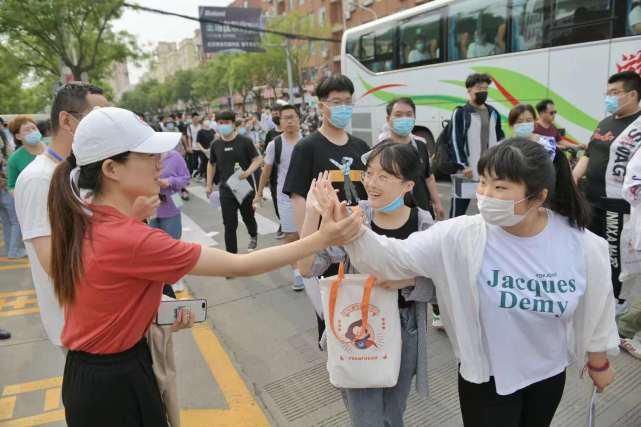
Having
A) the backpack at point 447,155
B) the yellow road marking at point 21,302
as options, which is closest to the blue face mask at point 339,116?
the backpack at point 447,155

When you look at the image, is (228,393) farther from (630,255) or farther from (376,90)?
(376,90)

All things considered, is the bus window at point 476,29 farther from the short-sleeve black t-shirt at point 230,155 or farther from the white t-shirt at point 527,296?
the white t-shirt at point 527,296

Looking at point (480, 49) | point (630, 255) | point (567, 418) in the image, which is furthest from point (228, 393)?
point (480, 49)

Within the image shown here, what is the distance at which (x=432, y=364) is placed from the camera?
3.19 meters

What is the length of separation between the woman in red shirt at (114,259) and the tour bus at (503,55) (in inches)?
277

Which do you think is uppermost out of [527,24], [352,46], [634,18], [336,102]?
[352,46]

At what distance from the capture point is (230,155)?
5.42 metres

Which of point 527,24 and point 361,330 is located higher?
point 527,24

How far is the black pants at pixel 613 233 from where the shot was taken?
11.2 feet

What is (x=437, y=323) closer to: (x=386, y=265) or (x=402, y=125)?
(x=402, y=125)

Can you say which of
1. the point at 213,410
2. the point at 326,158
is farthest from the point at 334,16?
the point at 213,410

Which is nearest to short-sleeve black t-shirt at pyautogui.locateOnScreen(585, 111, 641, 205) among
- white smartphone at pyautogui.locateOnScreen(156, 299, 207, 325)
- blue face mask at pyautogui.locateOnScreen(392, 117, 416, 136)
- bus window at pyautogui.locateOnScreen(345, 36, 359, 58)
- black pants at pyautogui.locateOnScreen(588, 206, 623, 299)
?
black pants at pyautogui.locateOnScreen(588, 206, 623, 299)

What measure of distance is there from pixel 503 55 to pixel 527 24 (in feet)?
2.08

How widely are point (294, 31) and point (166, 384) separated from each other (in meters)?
34.2
